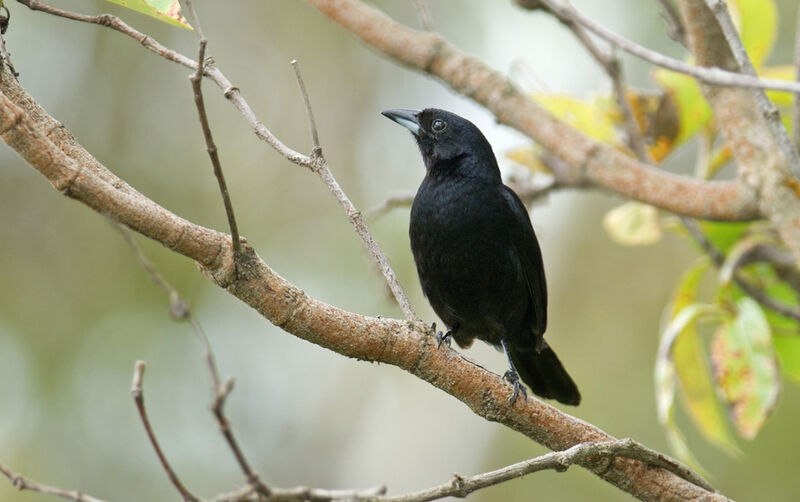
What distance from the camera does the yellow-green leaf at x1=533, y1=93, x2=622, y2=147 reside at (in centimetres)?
382

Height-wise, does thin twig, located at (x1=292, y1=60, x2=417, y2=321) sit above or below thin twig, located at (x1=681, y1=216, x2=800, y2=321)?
below

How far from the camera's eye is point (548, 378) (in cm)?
387

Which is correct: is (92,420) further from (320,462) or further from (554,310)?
(554,310)

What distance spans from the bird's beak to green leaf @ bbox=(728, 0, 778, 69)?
1519mm

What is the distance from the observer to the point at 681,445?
319 cm

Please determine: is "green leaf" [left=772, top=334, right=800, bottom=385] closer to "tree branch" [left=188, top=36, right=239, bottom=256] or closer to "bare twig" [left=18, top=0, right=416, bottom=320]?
"bare twig" [left=18, top=0, right=416, bottom=320]

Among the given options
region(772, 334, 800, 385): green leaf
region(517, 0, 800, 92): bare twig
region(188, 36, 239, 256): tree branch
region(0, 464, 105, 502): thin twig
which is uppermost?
region(517, 0, 800, 92): bare twig

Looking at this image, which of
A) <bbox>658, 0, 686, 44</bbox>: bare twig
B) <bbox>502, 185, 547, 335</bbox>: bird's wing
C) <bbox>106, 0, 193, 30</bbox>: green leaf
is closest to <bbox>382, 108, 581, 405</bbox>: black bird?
<bbox>502, 185, 547, 335</bbox>: bird's wing

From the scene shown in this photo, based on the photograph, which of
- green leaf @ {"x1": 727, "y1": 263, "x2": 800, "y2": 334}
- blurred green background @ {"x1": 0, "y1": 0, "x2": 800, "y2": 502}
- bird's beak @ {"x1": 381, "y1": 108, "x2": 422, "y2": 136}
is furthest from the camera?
blurred green background @ {"x1": 0, "y1": 0, "x2": 800, "y2": 502}

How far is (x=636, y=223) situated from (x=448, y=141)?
3.13 feet

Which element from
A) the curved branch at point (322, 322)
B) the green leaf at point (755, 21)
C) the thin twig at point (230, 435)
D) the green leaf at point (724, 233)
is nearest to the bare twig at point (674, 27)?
the green leaf at point (755, 21)

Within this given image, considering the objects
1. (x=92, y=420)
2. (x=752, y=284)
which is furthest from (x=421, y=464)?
A: (x=752, y=284)

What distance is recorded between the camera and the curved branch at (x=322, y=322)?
166cm

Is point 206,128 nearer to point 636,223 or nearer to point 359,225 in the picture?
point 359,225
